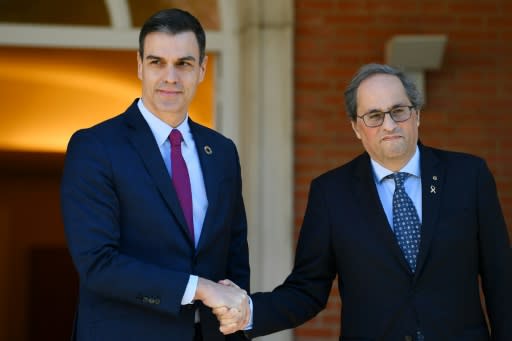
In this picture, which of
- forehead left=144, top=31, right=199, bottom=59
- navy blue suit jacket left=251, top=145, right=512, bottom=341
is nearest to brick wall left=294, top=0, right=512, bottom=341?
navy blue suit jacket left=251, top=145, right=512, bottom=341

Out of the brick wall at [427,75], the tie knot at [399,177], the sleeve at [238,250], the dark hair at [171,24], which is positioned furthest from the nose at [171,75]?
the brick wall at [427,75]

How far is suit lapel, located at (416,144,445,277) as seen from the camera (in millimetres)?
3539

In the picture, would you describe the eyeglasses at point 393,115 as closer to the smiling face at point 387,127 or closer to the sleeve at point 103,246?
the smiling face at point 387,127

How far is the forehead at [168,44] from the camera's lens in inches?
132

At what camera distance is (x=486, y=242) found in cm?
360

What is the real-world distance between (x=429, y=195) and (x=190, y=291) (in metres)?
0.97

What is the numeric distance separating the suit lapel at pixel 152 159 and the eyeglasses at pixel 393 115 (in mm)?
787

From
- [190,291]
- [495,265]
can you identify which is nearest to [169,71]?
[190,291]

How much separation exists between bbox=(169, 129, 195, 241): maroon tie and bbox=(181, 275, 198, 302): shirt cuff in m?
0.15

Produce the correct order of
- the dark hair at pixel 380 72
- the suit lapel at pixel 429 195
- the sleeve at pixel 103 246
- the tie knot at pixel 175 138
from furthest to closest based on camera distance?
the dark hair at pixel 380 72 < the suit lapel at pixel 429 195 < the tie knot at pixel 175 138 < the sleeve at pixel 103 246

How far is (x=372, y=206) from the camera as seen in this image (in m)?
3.69

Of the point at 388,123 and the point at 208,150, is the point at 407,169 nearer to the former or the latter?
the point at 388,123

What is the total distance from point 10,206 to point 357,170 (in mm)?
8473

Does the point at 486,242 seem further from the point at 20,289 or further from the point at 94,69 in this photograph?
the point at 20,289
